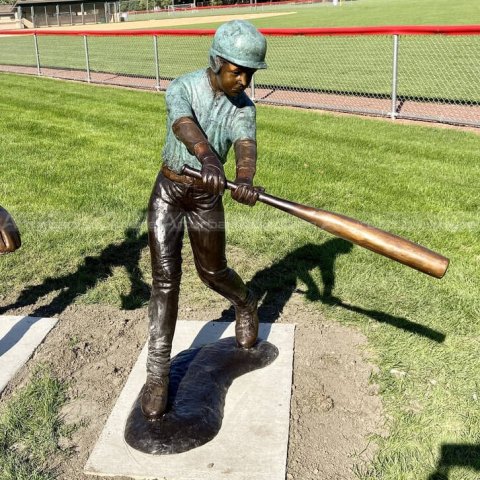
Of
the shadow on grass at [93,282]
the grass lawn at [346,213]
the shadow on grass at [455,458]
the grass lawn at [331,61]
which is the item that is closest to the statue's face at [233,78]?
the grass lawn at [346,213]

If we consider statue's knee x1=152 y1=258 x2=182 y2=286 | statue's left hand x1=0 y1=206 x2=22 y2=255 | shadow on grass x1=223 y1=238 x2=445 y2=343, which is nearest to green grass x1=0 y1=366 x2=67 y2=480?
statue's knee x1=152 y1=258 x2=182 y2=286

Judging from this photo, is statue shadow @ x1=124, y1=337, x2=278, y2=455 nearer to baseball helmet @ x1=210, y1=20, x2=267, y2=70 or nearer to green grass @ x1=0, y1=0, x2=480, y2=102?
baseball helmet @ x1=210, y1=20, x2=267, y2=70

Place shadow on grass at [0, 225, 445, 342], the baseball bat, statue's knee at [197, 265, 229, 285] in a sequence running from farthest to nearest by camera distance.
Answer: shadow on grass at [0, 225, 445, 342] → statue's knee at [197, 265, 229, 285] → the baseball bat

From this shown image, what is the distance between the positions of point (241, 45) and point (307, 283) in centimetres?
270

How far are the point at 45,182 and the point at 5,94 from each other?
7.26 m

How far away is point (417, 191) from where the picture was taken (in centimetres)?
720

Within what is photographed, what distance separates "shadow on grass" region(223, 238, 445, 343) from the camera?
14.8 feet

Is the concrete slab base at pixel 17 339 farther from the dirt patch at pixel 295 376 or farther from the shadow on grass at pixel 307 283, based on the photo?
the shadow on grass at pixel 307 283

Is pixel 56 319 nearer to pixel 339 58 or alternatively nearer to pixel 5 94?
pixel 5 94

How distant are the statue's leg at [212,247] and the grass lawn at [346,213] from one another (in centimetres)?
107

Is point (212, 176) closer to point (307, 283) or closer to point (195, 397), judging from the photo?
point (195, 397)

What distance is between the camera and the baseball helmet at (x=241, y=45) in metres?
2.74

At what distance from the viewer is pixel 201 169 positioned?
9.24 feet

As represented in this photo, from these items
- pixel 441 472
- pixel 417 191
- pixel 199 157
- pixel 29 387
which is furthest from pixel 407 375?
pixel 417 191
